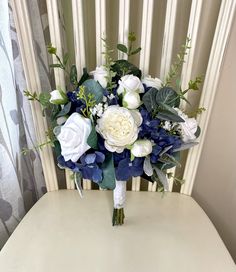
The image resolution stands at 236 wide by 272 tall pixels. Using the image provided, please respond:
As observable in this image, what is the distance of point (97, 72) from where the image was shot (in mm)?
592

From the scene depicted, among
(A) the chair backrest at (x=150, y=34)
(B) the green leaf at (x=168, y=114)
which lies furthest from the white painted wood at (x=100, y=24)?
(B) the green leaf at (x=168, y=114)

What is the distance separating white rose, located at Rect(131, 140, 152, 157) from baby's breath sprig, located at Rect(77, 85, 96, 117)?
12 cm

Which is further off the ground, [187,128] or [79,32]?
[79,32]

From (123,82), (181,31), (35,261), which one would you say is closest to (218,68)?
(181,31)

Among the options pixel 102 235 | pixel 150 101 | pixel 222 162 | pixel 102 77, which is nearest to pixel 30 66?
pixel 102 77

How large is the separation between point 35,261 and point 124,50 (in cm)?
53

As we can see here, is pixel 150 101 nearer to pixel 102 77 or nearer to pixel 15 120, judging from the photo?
pixel 102 77

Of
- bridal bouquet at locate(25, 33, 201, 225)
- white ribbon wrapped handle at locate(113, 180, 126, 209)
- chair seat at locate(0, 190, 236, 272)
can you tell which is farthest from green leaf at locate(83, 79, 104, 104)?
chair seat at locate(0, 190, 236, 272)

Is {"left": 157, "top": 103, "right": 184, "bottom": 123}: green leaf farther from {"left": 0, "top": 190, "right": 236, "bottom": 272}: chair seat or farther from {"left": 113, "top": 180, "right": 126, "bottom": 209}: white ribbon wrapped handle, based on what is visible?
{"left": 0, "top": 190, "right": 236, "bottom": 272}: chair seat

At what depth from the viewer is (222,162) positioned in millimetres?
906

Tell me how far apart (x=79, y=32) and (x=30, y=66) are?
0.50 feet

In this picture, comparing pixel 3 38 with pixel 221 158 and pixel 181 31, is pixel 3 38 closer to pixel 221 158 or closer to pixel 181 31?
pixel 181 31

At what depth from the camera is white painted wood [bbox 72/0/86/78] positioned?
0.66m

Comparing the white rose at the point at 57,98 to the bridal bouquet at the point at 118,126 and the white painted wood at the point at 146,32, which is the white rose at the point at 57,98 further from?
the white painted wood at the point at 146,32
